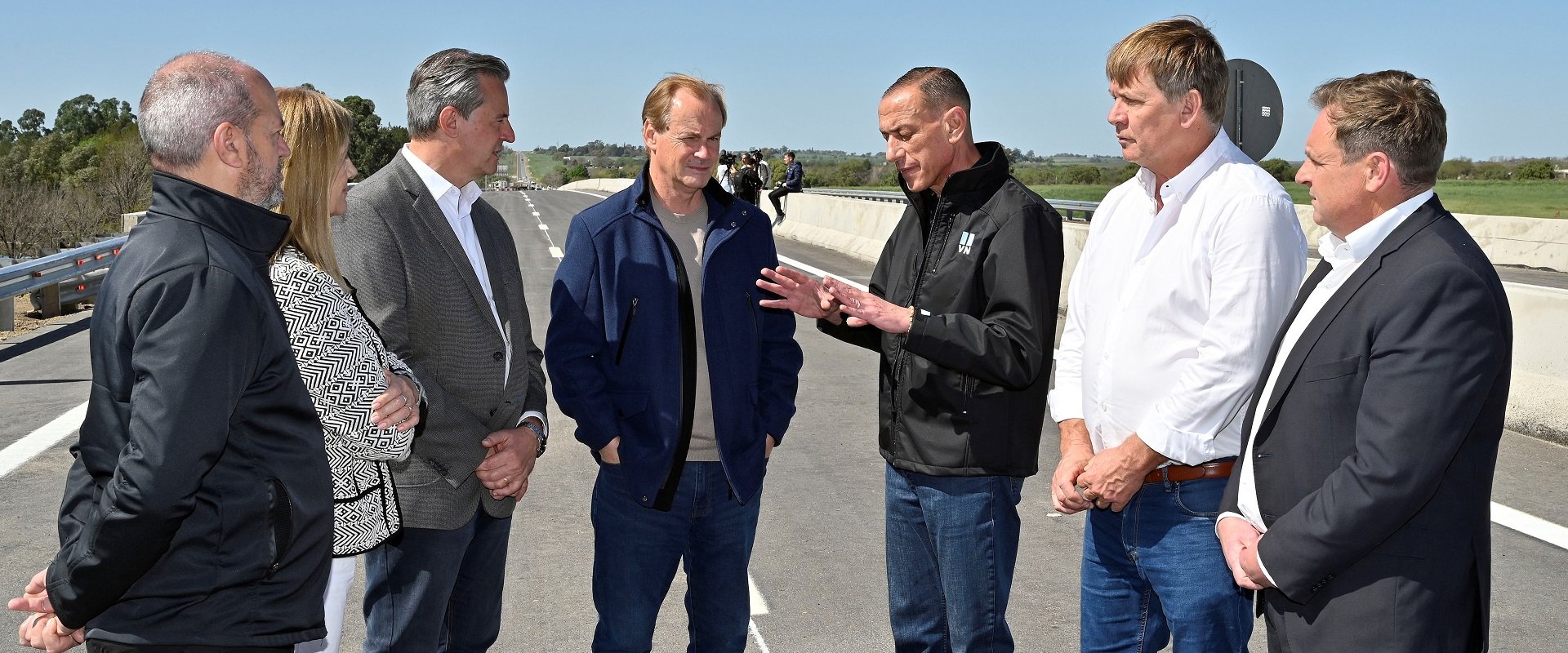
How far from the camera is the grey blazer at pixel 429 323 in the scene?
10.6 ft

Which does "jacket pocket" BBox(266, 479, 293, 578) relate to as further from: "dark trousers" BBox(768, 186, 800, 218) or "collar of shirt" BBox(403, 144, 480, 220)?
"dark trousers" BBox(768, 186, 800, 218)

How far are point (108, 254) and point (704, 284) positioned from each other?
533 inches

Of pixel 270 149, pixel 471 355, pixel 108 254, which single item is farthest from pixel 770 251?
pixel 108 254

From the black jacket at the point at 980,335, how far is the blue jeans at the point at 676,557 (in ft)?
1.95

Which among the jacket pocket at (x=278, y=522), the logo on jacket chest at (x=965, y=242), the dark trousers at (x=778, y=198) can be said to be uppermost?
the logo on jacket chest at (x=965, y=242)

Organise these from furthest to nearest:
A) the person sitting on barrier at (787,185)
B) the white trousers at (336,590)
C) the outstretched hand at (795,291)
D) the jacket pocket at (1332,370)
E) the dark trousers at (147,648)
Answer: the person sitting on barrier at (787,185), the outstretched hand at (795,291), the white trousers at (336,590), the jacket pocket at (1332,370), the dark trousers at (147,648)

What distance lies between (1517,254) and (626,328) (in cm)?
2151

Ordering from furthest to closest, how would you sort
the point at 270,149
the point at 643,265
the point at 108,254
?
the point at 108,254 < the point at 643,265 < the point at 270,149

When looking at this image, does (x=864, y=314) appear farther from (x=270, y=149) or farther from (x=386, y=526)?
(x=270, y=149)

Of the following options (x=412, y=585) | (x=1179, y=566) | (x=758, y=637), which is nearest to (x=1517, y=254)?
(x=758, y=637)

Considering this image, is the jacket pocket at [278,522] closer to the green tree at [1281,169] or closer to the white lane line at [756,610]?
the white lane line at [756,610]

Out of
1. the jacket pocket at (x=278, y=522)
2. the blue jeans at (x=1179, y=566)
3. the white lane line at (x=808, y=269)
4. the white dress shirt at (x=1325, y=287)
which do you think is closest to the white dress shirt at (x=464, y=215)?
the jacket pocket at (x=278, y=522)

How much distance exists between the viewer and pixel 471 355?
3396 mm

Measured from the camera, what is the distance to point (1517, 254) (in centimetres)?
2039
